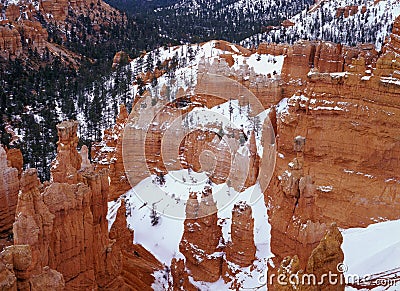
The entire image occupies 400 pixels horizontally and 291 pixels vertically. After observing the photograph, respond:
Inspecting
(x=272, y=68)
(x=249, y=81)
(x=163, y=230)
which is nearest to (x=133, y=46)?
(x=272, y=68)

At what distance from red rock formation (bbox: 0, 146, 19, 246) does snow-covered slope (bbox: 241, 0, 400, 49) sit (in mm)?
61311

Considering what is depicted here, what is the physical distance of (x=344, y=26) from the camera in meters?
80.7

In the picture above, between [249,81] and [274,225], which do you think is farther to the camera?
[249,81]

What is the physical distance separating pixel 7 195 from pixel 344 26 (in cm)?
7573

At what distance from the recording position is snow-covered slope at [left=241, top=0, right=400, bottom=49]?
72.7 m

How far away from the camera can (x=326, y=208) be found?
1878 centimetres

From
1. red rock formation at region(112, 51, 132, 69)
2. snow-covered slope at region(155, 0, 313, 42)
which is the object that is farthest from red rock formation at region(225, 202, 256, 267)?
snow-covered slope at region(155, 0, 313, 42)

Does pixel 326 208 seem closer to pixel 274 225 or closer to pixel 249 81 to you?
pixel 274 225

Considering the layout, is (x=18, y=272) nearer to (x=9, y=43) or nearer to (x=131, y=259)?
(x=131, y=259)

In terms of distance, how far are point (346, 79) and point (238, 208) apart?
654 cm

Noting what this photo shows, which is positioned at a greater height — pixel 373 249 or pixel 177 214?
pixel 373 249

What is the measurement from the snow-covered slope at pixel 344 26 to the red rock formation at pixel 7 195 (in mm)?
61311

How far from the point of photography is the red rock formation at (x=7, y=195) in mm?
14867

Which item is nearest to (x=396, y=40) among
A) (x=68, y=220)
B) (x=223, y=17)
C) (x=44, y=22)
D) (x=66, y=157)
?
(x=66, y=157)
